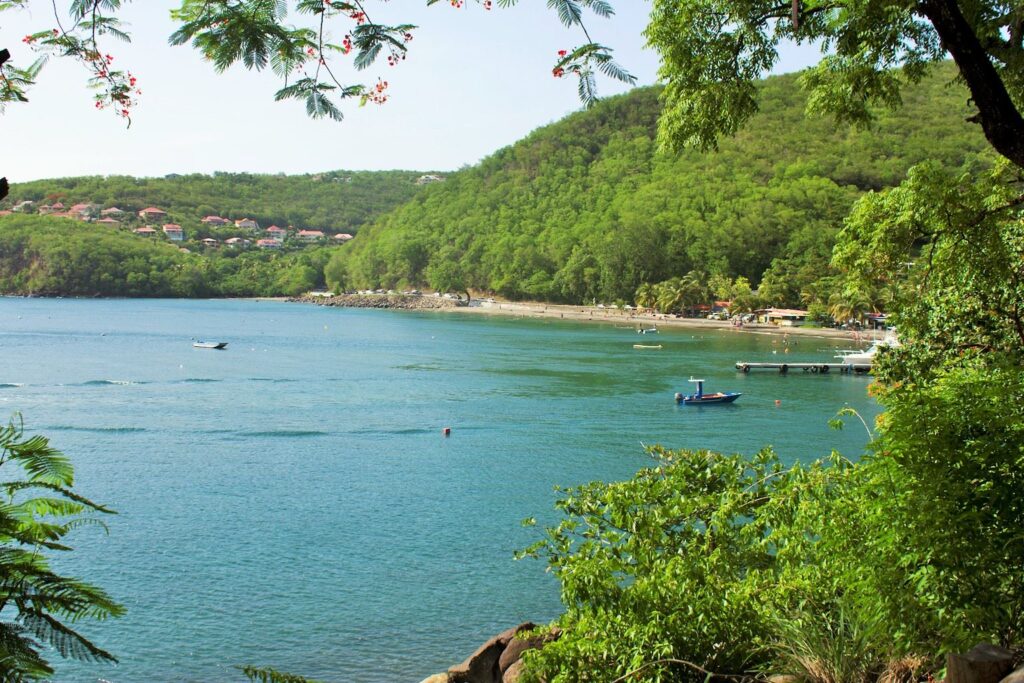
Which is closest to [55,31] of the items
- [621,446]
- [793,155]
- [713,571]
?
[713,571]

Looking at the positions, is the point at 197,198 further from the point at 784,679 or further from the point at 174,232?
the point at 784,679

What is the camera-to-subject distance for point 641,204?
4636 inches

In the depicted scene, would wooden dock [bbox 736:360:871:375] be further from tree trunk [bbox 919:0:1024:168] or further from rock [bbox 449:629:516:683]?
tree trunk [bbox 919:0:1024:168]

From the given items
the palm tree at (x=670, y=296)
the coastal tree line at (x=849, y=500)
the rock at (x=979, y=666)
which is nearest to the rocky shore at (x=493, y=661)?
the coastal tree line at (x=849, y=500)

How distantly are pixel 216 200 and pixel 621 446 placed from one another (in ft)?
535

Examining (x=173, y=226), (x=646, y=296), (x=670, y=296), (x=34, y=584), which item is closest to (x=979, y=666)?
(x=34, y=584)

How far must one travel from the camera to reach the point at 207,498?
2095 centimetres

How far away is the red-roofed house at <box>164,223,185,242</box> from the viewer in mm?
150625

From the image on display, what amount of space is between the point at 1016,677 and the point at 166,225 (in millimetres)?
163066

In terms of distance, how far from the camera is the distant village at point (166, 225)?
139250 mm

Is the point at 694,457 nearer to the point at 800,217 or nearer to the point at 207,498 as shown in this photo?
the point at 207,498

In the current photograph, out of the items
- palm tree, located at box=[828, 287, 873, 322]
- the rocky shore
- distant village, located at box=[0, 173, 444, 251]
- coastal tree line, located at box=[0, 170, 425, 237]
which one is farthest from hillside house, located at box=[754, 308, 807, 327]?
coastal tree line, located at box=[0, 170, 425, 237]

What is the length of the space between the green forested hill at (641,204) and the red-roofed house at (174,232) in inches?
1059

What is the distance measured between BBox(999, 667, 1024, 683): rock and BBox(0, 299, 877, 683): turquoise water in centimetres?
902
